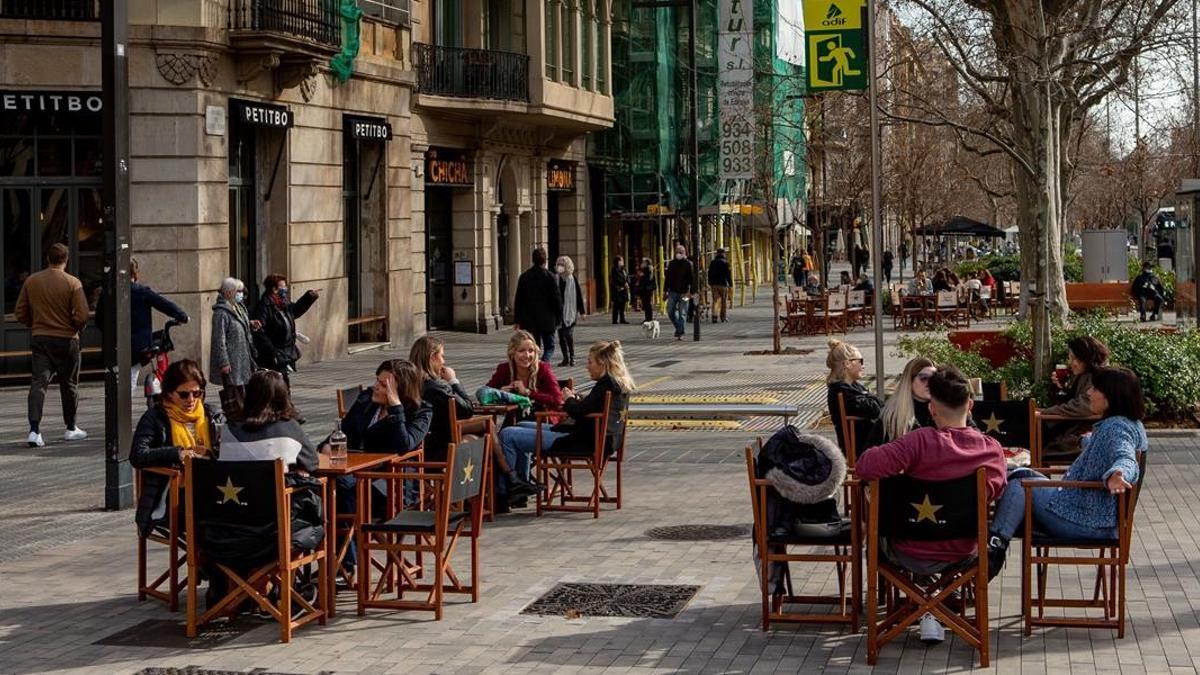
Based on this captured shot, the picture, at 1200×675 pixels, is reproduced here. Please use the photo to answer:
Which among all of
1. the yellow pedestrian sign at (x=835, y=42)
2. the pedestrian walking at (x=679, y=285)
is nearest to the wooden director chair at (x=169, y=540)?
the yellow pedestrian sign at (x=835, y=42)

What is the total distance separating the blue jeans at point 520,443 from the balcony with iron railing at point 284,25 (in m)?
13.5

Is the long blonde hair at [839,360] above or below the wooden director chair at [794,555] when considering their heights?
above

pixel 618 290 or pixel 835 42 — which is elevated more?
pixel 835 42

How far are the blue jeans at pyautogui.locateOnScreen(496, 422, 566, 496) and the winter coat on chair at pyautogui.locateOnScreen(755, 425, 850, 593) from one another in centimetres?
426

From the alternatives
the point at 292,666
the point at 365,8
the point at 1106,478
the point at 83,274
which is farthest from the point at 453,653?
the point at 365,8

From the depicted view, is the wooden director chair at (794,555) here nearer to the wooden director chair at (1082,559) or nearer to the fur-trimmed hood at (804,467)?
the fur-trimmed hood at (804,467)

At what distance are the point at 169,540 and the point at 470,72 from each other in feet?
86.8

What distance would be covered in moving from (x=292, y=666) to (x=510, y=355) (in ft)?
19.1

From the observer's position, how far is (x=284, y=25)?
2639 centimetres

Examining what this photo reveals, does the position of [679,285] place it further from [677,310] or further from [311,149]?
[311,149]

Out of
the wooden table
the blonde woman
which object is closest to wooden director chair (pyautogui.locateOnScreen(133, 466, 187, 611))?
the wooden table

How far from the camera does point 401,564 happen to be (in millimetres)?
9828

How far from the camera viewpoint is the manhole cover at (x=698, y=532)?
12.0 meters

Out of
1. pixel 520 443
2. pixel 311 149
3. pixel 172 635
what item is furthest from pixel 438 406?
pixel 311 149
